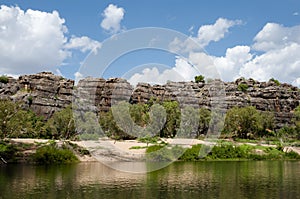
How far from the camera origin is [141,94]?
98.9 m

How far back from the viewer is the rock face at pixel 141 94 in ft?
267

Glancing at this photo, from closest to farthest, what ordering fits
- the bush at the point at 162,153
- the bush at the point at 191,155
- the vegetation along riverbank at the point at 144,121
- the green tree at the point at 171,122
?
the vegetation along riverbank at the point at 144,121, the bush at the point at 162,153, the bush at the point at 191,155, the green tree at the point at 171,122

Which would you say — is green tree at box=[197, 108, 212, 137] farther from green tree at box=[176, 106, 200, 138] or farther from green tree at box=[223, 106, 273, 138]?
green tree at box=[176, 106, 200, 138]

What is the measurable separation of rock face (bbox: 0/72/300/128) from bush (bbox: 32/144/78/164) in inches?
1208

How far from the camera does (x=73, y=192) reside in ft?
81.3

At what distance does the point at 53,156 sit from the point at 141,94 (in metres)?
54.7

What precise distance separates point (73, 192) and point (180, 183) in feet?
29.4

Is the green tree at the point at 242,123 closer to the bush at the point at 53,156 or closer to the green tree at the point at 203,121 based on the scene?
the green tree at the point at 203,121

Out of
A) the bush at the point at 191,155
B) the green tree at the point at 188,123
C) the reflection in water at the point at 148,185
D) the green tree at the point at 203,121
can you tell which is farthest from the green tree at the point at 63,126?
the green tree at the point at 203,121

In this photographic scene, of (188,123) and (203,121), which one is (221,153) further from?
(203,121)

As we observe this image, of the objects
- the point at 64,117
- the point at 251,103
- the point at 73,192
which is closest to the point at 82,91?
the point at 64,117

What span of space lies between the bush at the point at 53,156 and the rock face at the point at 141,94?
30672 mm

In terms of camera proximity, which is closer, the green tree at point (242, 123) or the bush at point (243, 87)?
the green tree at point (242, 123)

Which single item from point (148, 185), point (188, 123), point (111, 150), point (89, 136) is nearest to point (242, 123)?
point (188, 123)
